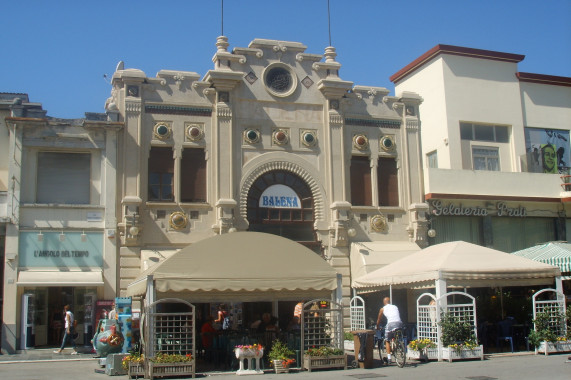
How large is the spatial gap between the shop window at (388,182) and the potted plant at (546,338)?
8768mm

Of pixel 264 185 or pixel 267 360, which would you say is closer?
pixel 267 360

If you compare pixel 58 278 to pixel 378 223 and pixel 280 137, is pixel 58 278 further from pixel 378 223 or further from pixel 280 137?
pixel 378 223

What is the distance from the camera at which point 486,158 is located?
30.6m

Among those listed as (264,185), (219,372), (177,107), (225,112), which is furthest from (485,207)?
(219,372)

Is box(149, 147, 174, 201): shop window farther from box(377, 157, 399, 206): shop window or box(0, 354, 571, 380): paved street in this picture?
box(377, 157, 399, 206): shop window

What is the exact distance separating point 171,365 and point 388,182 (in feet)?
46.1

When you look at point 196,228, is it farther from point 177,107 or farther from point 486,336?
point 486,336

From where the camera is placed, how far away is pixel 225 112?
82.2 feet

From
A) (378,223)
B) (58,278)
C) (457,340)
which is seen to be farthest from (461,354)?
(58,278)

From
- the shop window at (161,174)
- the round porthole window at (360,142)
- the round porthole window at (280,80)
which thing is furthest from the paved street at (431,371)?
the round porthole window at (280,80)

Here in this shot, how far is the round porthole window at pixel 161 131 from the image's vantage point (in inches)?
963

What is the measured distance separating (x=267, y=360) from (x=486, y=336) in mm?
8020

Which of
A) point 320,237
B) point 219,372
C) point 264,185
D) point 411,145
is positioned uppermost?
point 411,145

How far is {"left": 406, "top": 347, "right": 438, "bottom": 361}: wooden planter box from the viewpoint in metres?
18.3
